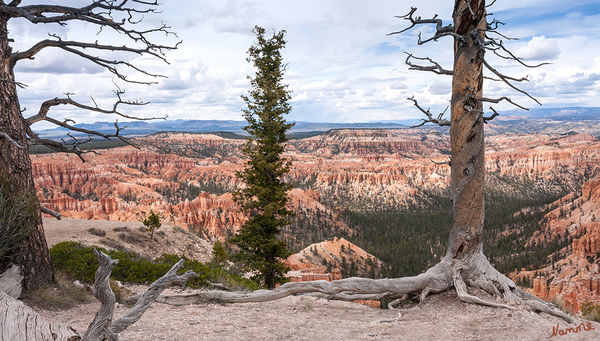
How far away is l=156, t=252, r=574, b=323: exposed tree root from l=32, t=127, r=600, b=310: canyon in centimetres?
211

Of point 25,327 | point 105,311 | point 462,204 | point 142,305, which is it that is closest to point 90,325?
point 105,311

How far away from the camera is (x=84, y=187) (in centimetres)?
9581

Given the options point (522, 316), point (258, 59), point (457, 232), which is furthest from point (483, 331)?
point (258, 59)

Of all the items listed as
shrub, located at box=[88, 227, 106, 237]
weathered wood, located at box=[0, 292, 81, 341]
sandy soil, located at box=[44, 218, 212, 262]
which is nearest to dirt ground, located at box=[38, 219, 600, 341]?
weathered wood, located at box=[0, 292, 81, 341]

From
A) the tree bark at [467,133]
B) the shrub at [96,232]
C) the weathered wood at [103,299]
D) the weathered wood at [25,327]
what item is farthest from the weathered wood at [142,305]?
the shrub at [96,232]

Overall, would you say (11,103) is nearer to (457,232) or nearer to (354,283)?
(354,283)

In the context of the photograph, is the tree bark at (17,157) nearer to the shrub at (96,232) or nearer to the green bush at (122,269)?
the green bush at (122,269)

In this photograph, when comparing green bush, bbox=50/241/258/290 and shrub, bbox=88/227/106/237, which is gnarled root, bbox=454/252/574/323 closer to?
green bush, bbox=50/241/258/290

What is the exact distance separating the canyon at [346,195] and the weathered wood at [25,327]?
5.04m

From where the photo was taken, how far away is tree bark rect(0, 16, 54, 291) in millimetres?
7004

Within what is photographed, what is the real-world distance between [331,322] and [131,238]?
16688 mm

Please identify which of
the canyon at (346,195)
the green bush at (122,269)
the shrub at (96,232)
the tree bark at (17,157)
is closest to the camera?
the tree bark at (17,157)

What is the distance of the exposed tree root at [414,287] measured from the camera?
7242mm

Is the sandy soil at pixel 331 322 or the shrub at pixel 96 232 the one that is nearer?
the sandy soil at pixel 331 322
